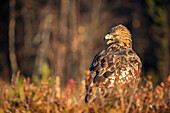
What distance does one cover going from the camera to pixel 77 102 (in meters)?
6.37

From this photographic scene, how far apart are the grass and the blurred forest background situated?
13.3 meters

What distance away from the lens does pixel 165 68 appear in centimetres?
2272

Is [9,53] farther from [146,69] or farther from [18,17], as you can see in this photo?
[146,69]

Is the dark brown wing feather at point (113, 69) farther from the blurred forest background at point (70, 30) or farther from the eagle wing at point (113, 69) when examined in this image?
the blurred forest background at point (70, 30)

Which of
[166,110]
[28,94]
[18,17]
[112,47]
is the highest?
[18,17]

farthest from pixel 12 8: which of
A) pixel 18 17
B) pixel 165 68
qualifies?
pixel 165 68

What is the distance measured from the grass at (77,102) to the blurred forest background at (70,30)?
1328 cm

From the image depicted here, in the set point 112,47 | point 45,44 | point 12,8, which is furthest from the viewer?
point 12,8

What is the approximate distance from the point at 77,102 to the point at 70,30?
15.6 meters

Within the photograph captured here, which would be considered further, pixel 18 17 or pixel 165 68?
pixel 18 17

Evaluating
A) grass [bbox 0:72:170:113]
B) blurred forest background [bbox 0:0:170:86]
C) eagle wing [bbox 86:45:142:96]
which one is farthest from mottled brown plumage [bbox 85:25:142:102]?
blurred forest background [bbox 0:0:170:86]

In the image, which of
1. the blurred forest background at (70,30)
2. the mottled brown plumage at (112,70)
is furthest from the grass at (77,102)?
the blurred forest background at (70,30)

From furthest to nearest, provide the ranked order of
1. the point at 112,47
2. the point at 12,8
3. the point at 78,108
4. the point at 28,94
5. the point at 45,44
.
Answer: the point at 12,8, the point at 45,44, the point at 112,47, the point at 28,94, the point at 78,108

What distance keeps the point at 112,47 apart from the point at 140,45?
1584 centimetres
